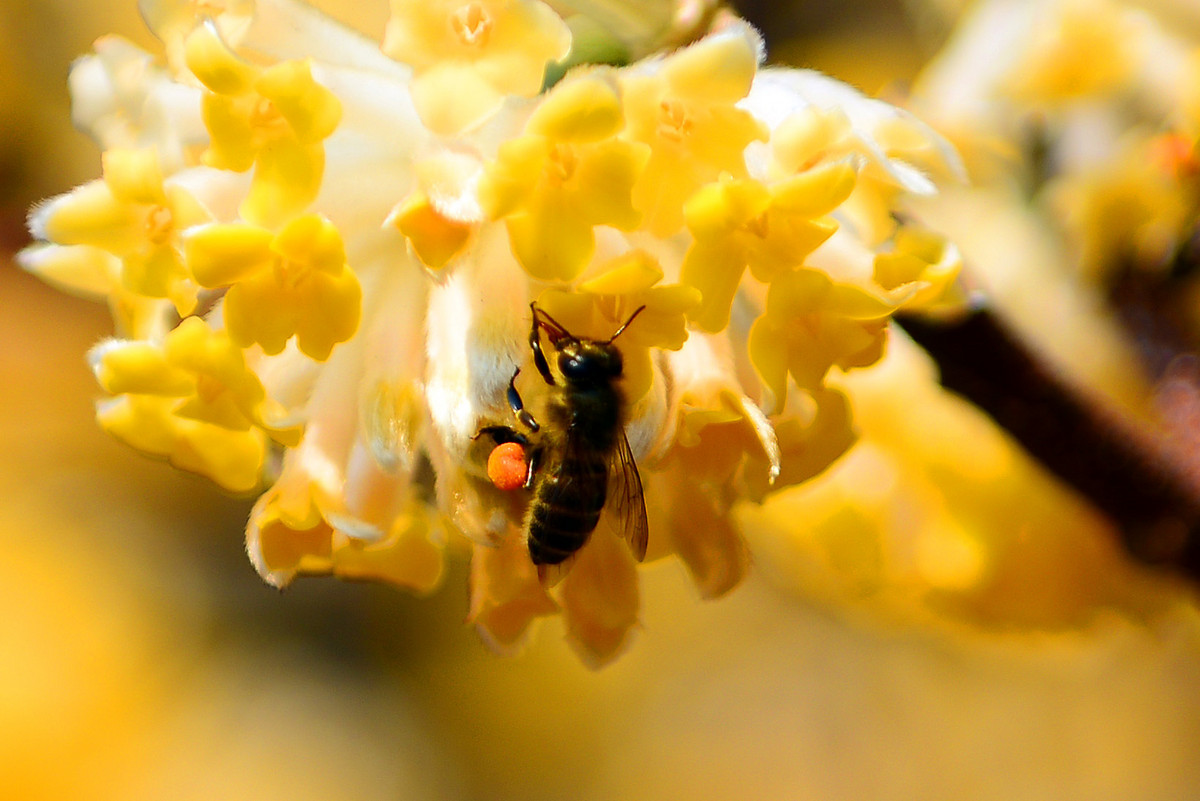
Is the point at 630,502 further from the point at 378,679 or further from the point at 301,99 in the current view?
the point at 378,679

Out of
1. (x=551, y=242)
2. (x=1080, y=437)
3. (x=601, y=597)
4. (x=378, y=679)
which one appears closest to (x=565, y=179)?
(x=551, y=242)

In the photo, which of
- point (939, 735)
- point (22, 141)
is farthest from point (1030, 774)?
point (22, 141)

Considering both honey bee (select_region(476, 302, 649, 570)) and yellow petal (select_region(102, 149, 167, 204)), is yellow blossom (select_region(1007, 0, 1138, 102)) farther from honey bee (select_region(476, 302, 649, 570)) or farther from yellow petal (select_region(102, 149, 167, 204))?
yellow petal (select_region(102, 149, 167, 204))

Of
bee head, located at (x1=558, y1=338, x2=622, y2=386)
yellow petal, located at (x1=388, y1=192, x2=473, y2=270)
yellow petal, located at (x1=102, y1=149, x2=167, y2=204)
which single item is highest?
yellow petal, located at (x1=388, y1=192, x2=473, y2=270)

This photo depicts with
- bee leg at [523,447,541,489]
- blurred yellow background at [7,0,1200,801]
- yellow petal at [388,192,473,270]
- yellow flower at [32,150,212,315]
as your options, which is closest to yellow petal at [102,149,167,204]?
yellow flower at [32,150,212,315]

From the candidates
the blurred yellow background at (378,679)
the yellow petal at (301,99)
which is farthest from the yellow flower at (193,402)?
the blurred yellow background at (378,679)

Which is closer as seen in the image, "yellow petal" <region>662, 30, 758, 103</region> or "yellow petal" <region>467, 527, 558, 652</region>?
"yellow petal" <region>662, 30, 758, 103</region>
